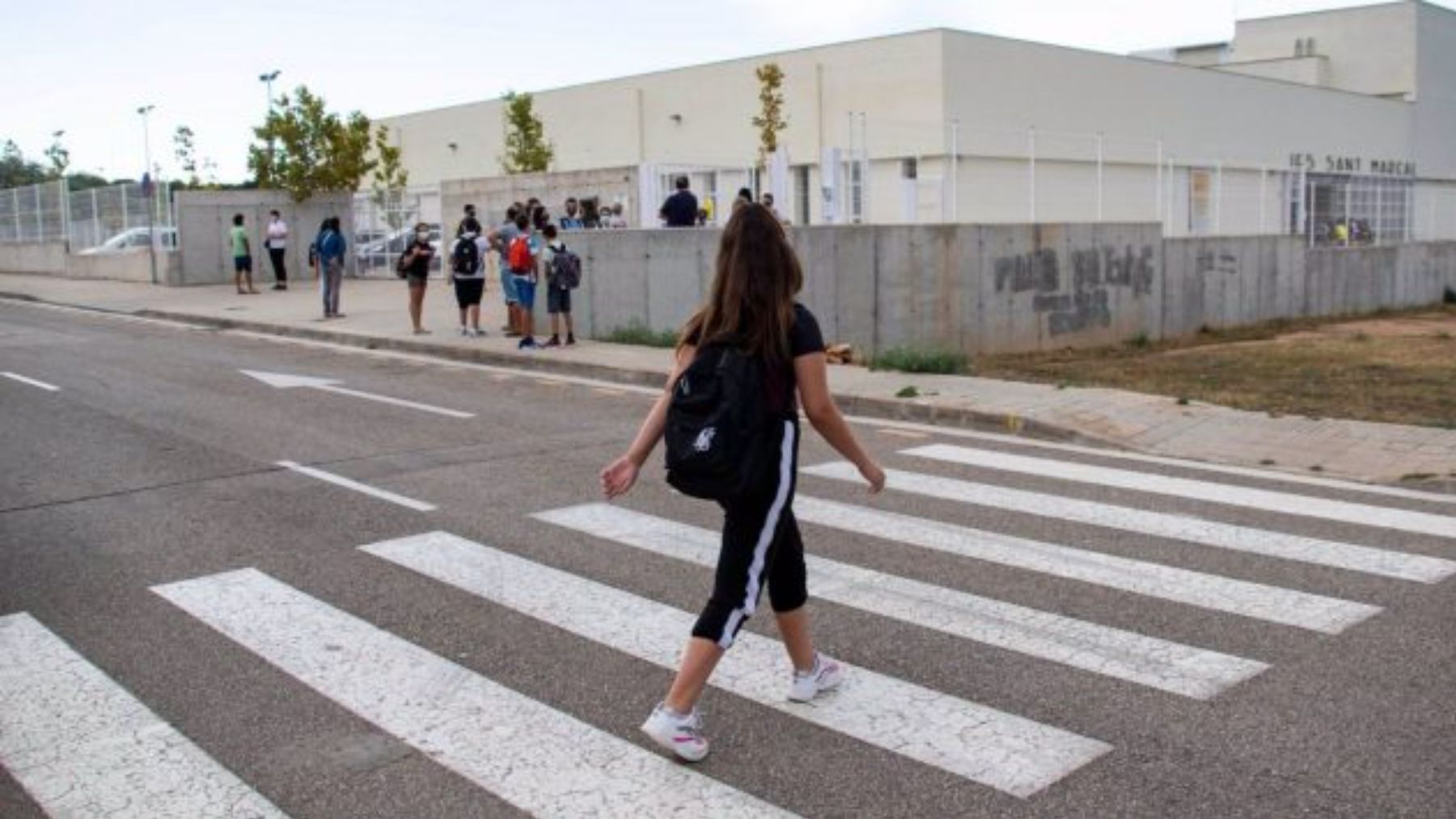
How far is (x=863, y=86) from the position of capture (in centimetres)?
4025

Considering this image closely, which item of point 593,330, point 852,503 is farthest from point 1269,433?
point 593,330

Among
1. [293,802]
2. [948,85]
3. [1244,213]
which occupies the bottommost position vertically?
[293,802]

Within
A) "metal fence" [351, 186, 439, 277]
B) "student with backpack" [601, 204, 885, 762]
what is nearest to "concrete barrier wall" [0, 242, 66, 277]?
"metal fence" [351, 186, 439, 277]

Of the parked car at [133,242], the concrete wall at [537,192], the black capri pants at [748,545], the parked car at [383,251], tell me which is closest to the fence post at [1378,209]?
the concrete wall at [537,192]

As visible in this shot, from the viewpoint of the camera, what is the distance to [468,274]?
19.3 m

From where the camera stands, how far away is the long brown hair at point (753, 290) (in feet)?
15.3

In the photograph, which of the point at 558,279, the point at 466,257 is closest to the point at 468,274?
the point at 466,257

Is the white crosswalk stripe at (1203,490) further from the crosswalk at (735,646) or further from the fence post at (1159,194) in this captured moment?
the fence post at (1159,194)

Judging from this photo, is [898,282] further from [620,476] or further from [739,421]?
[739,421]

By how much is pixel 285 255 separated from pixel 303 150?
9.23 feet

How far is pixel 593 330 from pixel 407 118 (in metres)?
42.9

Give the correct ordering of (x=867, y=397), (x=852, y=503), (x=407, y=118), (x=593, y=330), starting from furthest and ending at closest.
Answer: (x=407, y=118) < (x=593, y=330) < (x=867, y=397) < (x=852, y=503)

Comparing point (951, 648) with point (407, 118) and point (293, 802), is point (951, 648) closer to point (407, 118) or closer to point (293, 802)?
point (293, 802)

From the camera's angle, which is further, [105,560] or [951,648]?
[105,560]
